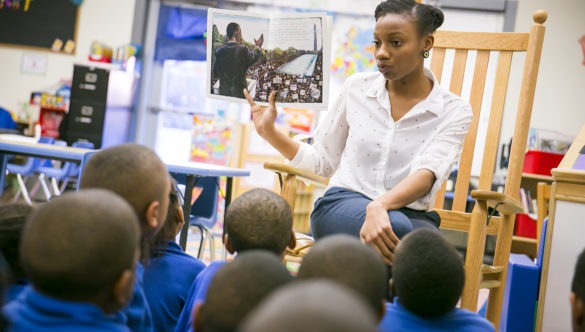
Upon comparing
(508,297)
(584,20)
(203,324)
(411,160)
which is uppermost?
(584,20)

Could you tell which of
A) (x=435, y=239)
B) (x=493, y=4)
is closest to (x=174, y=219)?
(x=435, y=239)

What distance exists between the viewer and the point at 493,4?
605 centimetres

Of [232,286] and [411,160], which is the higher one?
[411,160]

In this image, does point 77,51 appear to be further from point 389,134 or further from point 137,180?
point 137,180

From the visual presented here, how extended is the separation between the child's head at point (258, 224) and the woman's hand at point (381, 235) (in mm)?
316

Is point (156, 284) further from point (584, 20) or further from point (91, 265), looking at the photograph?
point (584, 20)

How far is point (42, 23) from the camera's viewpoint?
7027mm

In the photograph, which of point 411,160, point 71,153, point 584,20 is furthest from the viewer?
point 584,20

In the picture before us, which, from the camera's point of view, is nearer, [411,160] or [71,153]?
[411,160]

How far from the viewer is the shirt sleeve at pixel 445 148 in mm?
1908

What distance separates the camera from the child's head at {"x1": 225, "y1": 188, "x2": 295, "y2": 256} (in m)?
1.40

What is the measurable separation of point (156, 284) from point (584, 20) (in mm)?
5542

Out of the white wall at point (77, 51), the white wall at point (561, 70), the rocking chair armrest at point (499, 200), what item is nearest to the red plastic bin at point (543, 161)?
the white wall at point (561, 70)

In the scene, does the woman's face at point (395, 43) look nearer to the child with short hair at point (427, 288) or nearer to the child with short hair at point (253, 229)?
the child with short hair at point (253, 229)
